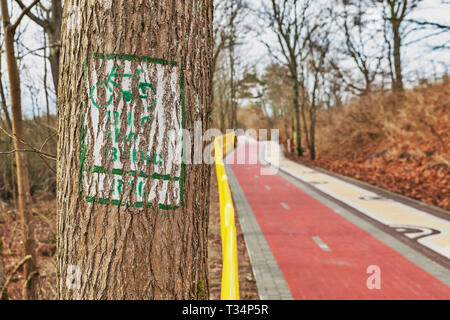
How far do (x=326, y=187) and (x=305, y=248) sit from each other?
7699 mm

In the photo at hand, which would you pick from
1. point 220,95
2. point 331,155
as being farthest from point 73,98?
point 220,95

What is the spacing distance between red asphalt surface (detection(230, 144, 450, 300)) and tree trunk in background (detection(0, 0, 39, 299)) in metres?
4.14

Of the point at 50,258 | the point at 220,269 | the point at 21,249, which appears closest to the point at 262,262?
the point at 220,269

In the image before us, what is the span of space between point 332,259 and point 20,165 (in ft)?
18.4

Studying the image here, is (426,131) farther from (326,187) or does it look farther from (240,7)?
(240,7)

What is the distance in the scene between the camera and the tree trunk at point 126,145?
154 cm

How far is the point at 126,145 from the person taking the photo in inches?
60.6

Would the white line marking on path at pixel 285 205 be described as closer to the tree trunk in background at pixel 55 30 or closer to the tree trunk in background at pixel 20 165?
the tree trunk in background at pixel 20 165

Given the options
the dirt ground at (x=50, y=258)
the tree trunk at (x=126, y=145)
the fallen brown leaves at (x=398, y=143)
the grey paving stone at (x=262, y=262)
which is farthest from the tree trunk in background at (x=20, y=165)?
the fallen brown leaves at (x=398, y=143)

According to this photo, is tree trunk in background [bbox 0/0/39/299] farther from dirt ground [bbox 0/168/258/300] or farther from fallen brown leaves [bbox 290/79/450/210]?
fallen brown leaves [bbox 290/79/450/210]

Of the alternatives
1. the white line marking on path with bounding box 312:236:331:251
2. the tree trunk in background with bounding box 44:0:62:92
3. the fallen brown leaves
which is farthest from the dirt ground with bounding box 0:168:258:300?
the fallen brown leaves

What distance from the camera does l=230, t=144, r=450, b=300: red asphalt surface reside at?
18.5ft

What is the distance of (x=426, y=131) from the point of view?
16094 millimetres

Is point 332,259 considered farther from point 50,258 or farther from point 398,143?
point 398,143
